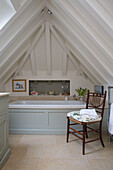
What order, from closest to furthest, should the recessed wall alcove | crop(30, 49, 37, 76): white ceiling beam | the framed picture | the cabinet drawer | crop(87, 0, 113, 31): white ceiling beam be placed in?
crop(87, 0, 113, 31): white ceiling beam → the cabinet drawer → crop(30, 49, 37, 76): white ceiling beam → the framed picture → the recessed wall alcove

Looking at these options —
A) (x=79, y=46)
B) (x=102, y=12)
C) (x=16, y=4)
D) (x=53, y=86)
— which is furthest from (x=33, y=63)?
(x=102, y=12)

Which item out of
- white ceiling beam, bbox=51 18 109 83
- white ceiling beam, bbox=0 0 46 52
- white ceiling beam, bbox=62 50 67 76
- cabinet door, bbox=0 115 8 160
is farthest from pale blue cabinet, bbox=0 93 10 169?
white ceiling beam, bbox=62 50 67 76

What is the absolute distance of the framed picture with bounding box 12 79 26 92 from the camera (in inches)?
175

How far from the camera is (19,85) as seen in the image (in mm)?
4473

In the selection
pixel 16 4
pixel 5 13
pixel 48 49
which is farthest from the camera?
pixel 48 49

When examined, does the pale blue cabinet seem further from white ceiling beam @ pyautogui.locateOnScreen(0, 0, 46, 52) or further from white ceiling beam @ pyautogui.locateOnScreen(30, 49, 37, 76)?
white ceiling beam @ pyautogui.locateOnScreen(30, 49, 37, 76)

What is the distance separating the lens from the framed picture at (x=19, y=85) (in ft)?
14.6

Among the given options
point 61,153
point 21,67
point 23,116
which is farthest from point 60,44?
point 61,153

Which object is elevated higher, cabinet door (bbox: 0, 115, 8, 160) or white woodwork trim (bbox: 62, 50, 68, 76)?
white woodwork trim (bbox: 62, 50, 68, 76)

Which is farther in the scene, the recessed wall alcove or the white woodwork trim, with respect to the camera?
the recessed wall alcove

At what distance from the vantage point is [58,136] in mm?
3037

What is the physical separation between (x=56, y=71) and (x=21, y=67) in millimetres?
1128

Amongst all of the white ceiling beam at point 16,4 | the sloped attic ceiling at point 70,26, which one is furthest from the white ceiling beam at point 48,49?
the white ceiling beam at point 16,4

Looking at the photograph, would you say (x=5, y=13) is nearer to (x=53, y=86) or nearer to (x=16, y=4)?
(x=16, y=4)
